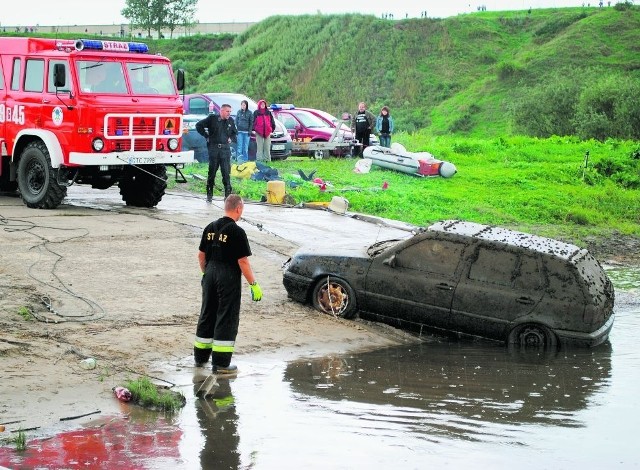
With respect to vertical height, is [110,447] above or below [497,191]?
below

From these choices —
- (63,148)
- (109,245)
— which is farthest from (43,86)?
(109,245)

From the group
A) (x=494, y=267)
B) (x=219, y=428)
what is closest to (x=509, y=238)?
(x=494, y=267)

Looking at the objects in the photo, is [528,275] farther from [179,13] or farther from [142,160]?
[179,13]

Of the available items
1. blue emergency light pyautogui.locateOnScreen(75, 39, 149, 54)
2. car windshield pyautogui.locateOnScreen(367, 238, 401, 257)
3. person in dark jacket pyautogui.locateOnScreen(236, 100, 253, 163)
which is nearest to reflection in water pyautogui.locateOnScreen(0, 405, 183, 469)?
car windshield pyautogui.locateOnScreen(367, 238, 401, 257)

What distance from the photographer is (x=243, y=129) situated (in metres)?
27.5

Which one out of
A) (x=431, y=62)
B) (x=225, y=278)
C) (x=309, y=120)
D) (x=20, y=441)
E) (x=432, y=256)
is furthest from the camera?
(x=431, y=62)

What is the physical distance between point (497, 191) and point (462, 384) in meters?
16.3

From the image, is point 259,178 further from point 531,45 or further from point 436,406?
point 531,45

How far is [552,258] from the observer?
12664 millimetres

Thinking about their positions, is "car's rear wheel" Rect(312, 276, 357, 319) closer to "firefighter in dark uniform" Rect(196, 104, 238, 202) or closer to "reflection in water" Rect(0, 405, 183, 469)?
"reflection in water" Rect(0, 405, 183, 469)

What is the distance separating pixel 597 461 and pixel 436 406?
6.03ft

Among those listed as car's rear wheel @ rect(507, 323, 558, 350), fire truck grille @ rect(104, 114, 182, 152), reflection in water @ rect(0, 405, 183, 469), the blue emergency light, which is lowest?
reflection in water @ rect(0, 405, 183, 469)

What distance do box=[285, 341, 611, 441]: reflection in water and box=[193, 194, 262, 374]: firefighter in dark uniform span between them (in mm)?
821

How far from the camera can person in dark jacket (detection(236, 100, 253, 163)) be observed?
27500 mm
